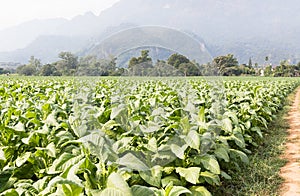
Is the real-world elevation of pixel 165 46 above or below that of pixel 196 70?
above

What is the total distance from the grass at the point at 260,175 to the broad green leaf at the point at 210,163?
73 centimetres

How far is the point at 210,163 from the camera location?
2941mm

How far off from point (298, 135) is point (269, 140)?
3.17 feet

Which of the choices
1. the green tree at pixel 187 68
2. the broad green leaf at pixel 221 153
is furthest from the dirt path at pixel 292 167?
the green tree at pixel 187 68

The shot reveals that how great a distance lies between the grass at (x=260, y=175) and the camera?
367cm

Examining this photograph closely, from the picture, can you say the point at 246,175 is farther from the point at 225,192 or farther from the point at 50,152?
the point at 50,152

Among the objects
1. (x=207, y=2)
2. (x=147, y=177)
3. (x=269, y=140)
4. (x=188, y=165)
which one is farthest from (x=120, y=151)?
(x=207, y=2)

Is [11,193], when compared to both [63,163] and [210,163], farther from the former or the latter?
[210,163]

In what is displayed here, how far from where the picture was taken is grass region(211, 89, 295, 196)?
367cm

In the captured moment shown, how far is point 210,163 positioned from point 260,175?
1.52 meters

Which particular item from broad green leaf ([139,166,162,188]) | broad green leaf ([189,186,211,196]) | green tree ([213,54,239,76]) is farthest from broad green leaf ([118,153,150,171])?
green tree ([213,54,239,76])

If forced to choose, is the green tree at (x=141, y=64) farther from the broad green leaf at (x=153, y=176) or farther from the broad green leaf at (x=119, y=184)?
the broad green leaf at (x=119, y=184)

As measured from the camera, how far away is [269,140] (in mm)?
6129

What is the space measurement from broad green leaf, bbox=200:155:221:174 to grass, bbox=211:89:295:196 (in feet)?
2.38
